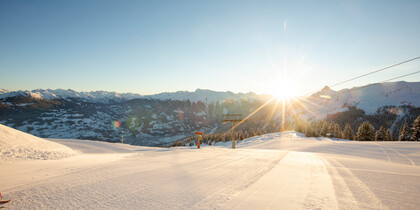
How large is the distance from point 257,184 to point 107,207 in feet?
9.45

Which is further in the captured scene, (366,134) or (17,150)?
(366,134)

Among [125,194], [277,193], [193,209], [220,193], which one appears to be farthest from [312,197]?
[125,194]

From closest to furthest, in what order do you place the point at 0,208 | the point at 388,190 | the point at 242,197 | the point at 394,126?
the point at 0,208, the point at 242,197, the point at 388,190, the point at 394,126

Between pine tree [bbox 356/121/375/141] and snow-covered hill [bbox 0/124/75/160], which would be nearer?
snow-covered hill [bbox 0/124/75/160]

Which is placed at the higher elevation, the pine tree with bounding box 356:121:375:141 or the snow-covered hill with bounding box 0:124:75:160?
the snow-covered hill with bounding box 0:124:75:160

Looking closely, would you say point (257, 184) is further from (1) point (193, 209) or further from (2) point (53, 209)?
(2) point (53, 209)

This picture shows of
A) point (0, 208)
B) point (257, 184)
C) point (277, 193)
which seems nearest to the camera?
point (0, 208)

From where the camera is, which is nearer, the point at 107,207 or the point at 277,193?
the point at 107,207

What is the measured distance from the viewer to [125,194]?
3.24m

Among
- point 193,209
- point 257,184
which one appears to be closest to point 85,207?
point 193,209

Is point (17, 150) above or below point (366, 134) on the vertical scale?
above

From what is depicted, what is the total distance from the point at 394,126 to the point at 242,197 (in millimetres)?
196629

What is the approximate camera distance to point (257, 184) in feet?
12.9

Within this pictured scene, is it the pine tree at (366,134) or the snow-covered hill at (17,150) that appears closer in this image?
the snow-covered hill at (17,150)
